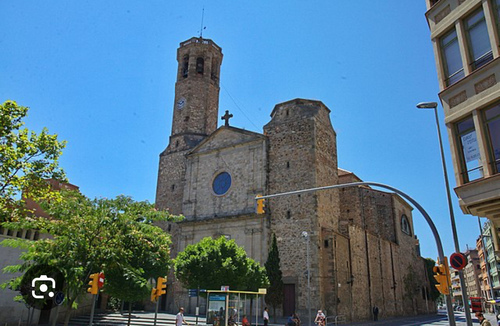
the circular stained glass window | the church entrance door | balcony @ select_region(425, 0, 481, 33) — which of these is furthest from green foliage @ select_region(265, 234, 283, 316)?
balcony @ select_region(425, 0, 481, 33)

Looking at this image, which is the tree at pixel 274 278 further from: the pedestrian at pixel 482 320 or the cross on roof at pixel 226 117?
the pedestrian at pixel 482 320

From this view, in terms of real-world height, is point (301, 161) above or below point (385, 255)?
above

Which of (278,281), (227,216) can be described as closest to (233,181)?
(227,216)

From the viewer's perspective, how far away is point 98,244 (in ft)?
51.2

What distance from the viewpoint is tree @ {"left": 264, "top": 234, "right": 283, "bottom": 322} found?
2491 cm

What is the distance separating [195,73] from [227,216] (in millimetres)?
15336

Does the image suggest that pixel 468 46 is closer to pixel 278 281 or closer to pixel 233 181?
pixel 278 281

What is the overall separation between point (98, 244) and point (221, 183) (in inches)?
668

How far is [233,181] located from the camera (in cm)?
→ 3122

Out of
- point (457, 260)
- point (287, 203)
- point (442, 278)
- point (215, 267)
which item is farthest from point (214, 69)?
point (442, 278)

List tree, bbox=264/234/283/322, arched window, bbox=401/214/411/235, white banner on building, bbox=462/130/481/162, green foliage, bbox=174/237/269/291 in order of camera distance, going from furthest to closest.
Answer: arched window, bbox=401/214/411/235 < tree, bbox=264/234/283/322 < green foliage, bbox=174/237/269/291 < white banner on building, bbox=462/130/481/162

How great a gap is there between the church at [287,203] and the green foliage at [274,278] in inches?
30.0

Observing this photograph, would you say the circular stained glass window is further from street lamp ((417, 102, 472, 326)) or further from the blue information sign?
street lamp ((417, 102, 472, 326))

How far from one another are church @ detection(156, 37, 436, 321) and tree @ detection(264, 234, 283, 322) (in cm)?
76
